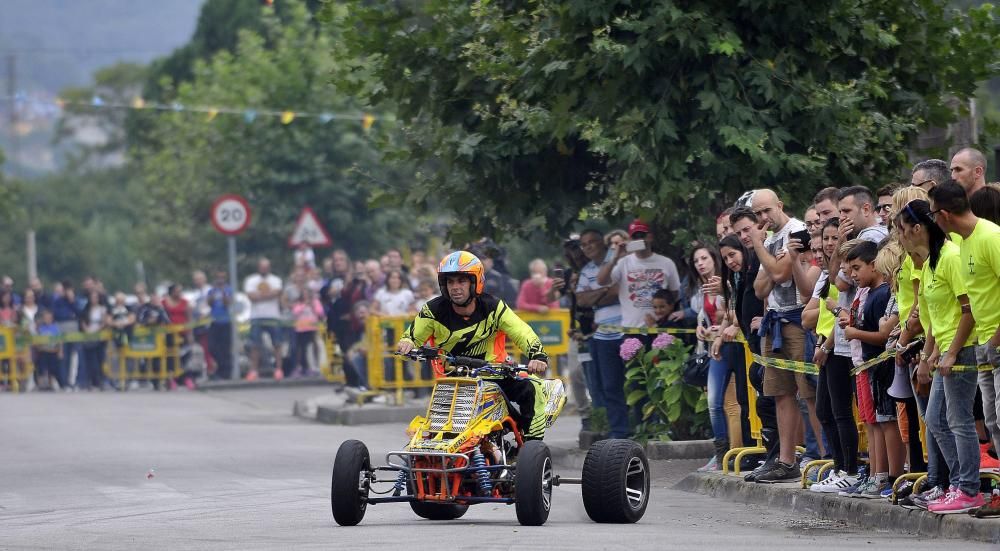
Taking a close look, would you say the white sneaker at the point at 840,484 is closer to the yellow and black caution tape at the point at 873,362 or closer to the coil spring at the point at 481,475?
the yellow and black caution tape at the point at 873,362

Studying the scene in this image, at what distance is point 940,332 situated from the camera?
1038 cm

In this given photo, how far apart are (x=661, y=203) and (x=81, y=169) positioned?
389 feet

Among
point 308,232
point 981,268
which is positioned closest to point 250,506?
point 981,268

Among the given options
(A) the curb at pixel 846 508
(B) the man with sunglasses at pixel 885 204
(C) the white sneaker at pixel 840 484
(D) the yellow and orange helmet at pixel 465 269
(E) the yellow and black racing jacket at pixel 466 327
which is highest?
(B) the man with sunglasses at pixel 885 204

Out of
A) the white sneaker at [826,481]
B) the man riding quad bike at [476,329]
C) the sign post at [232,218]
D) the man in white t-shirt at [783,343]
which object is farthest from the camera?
the sign post at [232,218]

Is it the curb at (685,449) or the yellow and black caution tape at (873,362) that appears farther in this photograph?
the curb at (685,449)

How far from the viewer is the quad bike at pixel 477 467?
11.1 m

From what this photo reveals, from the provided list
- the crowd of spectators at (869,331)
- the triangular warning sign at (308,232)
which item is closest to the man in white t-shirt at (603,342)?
the crowd of spectators at (869,331)

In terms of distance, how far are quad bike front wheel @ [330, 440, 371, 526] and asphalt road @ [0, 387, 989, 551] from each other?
16 centimetres

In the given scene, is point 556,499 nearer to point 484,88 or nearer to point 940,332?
point 940,332

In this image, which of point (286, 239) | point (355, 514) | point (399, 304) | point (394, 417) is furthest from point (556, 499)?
point (286, 239)

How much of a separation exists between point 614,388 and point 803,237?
13.4 feet

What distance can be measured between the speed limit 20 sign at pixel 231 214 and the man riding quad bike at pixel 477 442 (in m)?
18.8

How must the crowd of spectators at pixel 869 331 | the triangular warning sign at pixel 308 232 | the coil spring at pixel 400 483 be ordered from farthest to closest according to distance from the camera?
1. the triangular warning sign at pixel 308 232
2. the coil spring at pixel 400 483
3. the crowd of spectators at pixel 869 331
